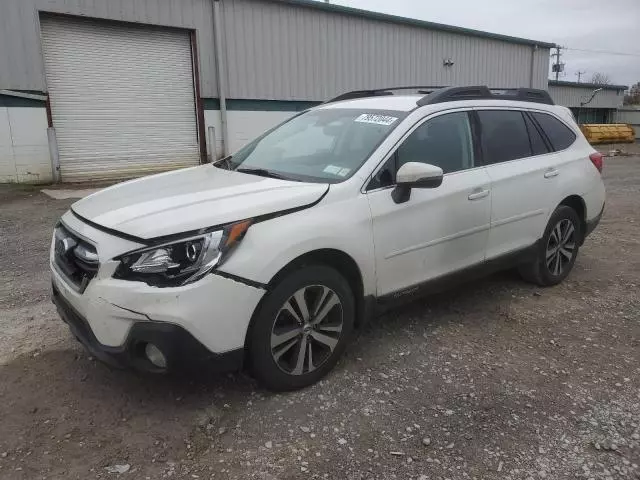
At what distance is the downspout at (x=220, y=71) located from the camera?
1385cm

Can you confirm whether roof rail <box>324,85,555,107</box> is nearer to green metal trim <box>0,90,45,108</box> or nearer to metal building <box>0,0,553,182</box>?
green metal trim <box>0,90,45,108</box>

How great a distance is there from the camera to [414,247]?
3.60 m

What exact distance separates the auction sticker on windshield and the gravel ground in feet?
4.93

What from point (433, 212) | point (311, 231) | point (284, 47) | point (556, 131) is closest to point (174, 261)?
point (311, 231)

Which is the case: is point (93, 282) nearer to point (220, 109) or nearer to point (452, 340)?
point (452, 340)

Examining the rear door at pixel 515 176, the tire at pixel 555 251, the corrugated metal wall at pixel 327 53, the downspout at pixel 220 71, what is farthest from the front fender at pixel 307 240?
the corrugated metal wall at pixel 327 53

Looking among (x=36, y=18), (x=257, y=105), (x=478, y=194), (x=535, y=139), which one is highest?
(x=36, y=18)

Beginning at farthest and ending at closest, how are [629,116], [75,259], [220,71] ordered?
[629,116]
[220,71]
[75,259]

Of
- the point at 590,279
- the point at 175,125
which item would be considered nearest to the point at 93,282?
the point at 590,279

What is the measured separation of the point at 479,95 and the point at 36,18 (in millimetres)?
10704

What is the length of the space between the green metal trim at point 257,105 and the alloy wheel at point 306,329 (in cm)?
1200

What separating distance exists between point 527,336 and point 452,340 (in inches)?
22.9

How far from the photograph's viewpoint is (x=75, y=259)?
2918mm

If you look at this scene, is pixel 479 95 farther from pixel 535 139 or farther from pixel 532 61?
pixel 532 61
